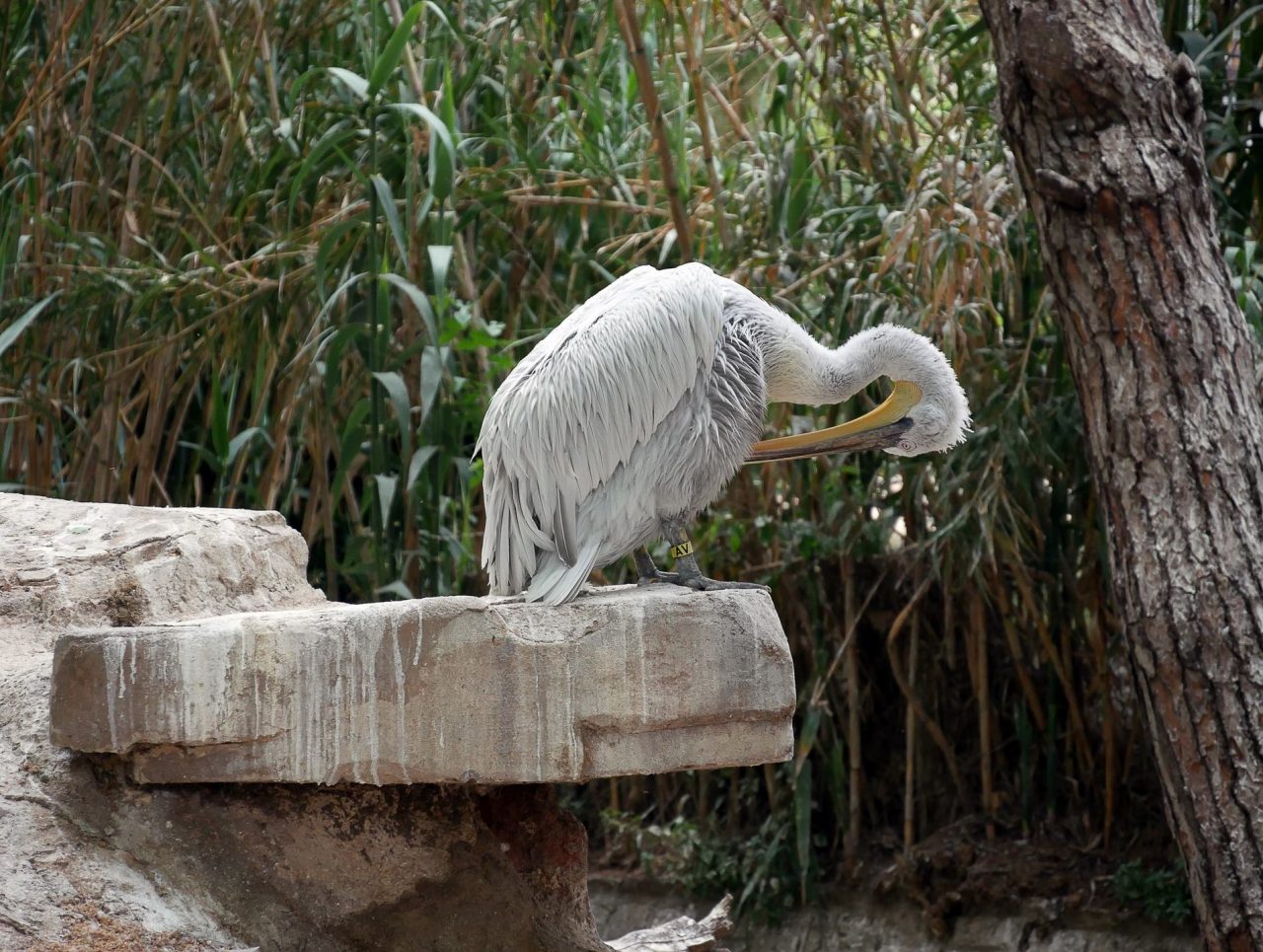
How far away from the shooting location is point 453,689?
264 cm

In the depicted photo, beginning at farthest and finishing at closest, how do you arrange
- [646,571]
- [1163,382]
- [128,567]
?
[1163,382] < [128,567] < [646,571]

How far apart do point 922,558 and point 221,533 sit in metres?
2.38

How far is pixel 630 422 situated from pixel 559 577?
0.35 metres

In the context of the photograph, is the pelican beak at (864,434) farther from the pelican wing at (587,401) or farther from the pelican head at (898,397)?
the pelican wing at (587,401)

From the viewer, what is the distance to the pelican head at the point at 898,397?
300cm

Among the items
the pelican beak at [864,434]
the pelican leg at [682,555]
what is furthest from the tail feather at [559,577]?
the pelican beak at [864,434]

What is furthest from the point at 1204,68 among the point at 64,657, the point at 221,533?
the point at 64,657

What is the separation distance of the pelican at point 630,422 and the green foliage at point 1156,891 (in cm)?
213

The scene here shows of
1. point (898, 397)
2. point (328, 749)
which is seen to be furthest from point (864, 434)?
point (328, 749)

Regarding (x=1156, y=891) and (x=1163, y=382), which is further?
(x=1156, y=891)

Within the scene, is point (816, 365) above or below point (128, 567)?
above

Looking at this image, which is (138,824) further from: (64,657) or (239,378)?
(239,378)

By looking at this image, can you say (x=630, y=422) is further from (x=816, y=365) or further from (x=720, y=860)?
(x=720, y=860)

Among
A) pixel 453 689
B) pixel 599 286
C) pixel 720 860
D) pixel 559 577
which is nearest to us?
pixel 453 689
